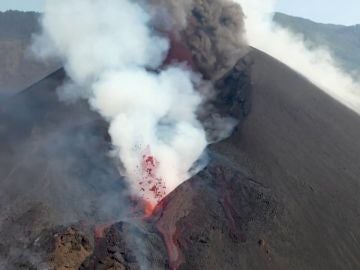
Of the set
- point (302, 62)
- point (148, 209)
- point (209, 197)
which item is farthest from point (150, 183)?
point (302, 62)

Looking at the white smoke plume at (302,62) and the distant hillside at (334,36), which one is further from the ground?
the white smoke plume at (302,62)

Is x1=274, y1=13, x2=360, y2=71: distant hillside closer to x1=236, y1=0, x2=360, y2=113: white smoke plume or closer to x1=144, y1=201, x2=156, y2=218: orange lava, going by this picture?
x1=236, y1=0, x2=360, y2=113: white smoke plume

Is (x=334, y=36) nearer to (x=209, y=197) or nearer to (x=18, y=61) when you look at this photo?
(x=18, y=61)

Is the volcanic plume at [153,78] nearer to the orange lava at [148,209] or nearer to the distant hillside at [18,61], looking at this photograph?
the orange lava at [148,209]

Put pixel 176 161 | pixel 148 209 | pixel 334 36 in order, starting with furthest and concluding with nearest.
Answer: pixel 334 36
pixel 176 161
pixel 148 209

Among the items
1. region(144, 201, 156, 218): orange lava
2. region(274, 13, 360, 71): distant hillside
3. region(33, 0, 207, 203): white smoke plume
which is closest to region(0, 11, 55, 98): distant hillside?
region(33, 0, 207, 203): white smoke plume

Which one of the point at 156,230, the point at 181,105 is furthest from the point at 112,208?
the point at 181,105

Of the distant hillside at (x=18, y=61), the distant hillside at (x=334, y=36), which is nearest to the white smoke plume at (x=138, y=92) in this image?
the distant hillside at (x=18, y=61)
